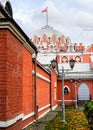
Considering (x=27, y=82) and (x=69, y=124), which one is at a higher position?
(x=27, y=82)

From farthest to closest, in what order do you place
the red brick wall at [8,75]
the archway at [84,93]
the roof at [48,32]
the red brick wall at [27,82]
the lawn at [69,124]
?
the roof at [48,32], the archway at [84,93], the lawn at [69,124], the red brick wall at [27,82], the red brick wall at [8,75]

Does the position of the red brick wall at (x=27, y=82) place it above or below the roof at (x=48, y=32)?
below

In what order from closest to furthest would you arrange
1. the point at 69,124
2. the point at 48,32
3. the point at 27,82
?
1. the point at 27,82
2. the point at 69,124
3. the point at 48,32

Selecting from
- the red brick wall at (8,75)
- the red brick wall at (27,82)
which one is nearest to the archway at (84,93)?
the red brick wall at (27,82)

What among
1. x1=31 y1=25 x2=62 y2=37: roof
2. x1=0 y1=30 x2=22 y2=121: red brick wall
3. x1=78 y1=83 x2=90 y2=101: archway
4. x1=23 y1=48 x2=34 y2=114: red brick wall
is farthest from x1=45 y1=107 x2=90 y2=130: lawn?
x1=31 y1=25 x2=62 y2=37: roof

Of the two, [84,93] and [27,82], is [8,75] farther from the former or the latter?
[84,93]

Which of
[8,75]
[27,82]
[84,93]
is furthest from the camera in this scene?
[84,93]

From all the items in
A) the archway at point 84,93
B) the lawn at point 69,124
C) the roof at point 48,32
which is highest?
the roof at point 48,32

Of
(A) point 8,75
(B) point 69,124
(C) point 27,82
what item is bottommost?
(B) point 69,124

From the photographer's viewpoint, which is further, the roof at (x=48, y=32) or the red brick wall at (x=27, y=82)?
the roof at (x=48, y=32)

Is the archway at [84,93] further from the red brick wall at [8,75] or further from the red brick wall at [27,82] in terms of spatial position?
the red brick wall at [8,75]

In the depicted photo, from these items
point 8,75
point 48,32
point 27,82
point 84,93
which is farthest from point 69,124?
point 48,32

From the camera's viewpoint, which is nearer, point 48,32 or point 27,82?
point 27,82

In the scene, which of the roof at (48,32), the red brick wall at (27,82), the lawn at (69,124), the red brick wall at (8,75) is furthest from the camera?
the roof at (48,32)
